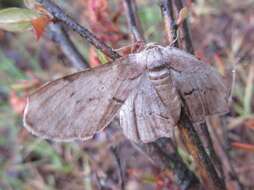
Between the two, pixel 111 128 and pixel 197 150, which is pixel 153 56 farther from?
pixel 111 128

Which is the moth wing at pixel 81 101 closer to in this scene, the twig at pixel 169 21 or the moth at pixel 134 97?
the moth at pixel 134 97

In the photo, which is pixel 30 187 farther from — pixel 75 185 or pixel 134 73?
pixel 134 73

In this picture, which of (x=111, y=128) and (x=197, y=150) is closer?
(x=197, y=150)

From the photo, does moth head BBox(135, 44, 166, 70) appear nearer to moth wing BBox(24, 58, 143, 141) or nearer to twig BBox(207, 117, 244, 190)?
moth wing BBox(24, 58, 143, 141)

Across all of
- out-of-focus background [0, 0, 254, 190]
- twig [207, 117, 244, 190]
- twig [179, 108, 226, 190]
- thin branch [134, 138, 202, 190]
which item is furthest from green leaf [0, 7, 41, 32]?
twig [207, 117, 244, 190]

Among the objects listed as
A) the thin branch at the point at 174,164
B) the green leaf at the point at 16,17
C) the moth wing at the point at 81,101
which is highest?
the green leaf at the point at 16,17

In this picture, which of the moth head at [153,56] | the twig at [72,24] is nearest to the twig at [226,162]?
the moth head at [153,56]

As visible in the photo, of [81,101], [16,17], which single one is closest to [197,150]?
[81,101]
